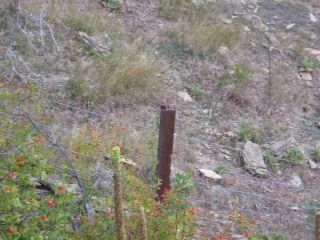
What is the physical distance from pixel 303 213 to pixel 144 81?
2.60 m

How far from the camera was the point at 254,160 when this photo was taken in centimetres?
623

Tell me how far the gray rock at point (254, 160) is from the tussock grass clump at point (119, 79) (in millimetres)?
1429

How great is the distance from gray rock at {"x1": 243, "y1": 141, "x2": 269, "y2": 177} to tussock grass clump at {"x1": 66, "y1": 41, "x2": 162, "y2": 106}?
1429mm

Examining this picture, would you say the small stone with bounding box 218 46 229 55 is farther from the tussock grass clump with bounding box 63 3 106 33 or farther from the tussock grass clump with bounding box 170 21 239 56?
the tussock grass clump with bounding box 63 3 106 33

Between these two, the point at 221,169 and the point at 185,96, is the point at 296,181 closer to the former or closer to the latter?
the point at 221,169

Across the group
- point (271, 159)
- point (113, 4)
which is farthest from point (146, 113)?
point (113, 4)

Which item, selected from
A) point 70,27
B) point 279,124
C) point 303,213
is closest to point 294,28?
point 279,124

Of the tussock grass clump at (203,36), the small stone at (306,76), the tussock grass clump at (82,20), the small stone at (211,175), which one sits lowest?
the small stone at (211,175)

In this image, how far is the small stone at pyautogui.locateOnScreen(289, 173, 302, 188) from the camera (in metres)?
6.11

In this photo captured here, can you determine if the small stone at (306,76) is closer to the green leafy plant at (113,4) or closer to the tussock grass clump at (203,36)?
the tussock grass clump at (203,36)

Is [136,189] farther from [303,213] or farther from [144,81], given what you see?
[144,81]

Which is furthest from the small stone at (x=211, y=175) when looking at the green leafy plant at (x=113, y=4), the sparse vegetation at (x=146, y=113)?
the green leafy plant at (x=113, y=4)

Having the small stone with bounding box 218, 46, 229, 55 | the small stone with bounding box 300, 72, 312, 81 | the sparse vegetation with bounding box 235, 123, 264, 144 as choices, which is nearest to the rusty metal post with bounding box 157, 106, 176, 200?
the sparse vegetation with bounding box 235, 123, 264, 144

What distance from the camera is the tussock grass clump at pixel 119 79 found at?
6.29 m
